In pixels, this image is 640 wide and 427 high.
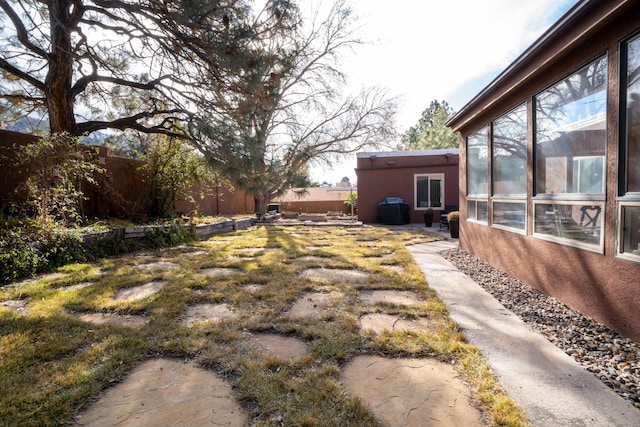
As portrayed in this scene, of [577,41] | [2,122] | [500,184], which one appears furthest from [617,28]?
[2,122]

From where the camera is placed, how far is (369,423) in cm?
Answer: 130

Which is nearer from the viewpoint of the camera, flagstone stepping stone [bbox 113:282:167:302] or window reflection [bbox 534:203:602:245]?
window reflection [bbox 534:203:602:245]

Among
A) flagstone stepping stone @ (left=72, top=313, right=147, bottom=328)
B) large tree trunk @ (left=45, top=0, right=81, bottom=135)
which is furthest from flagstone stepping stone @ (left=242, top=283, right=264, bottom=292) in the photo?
large tree trunk @ (left=45, top=0, right=81, bottom=135)

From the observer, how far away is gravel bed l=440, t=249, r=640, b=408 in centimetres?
169

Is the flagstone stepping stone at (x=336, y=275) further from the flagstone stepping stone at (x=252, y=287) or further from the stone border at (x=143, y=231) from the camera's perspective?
the stone border at (x=143, y=231)

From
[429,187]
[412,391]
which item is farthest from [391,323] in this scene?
[429,187]

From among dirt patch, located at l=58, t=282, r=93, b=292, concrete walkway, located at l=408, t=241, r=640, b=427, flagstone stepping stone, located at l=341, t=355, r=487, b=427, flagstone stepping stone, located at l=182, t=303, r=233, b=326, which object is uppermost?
dirt patch, located at l=58, t=282, r=93, b=292

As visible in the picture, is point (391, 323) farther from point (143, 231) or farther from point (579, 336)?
point (143, 231)

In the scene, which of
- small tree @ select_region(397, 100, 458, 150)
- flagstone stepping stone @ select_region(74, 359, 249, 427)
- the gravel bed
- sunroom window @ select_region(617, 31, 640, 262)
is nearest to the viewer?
flagstone stepping stone @ select_region(74, 359, 249, 427)

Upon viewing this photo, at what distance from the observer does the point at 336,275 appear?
3889mm

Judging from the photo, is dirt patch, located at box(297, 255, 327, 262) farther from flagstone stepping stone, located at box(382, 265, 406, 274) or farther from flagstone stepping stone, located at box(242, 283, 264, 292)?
flagstone stepping stone, located at box(242, 283, 264, 292)

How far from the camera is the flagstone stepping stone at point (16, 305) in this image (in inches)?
99.7

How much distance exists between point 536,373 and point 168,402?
1976mm

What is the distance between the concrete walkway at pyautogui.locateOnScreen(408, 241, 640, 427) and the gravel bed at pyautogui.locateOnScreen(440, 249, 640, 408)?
0.09 metres
